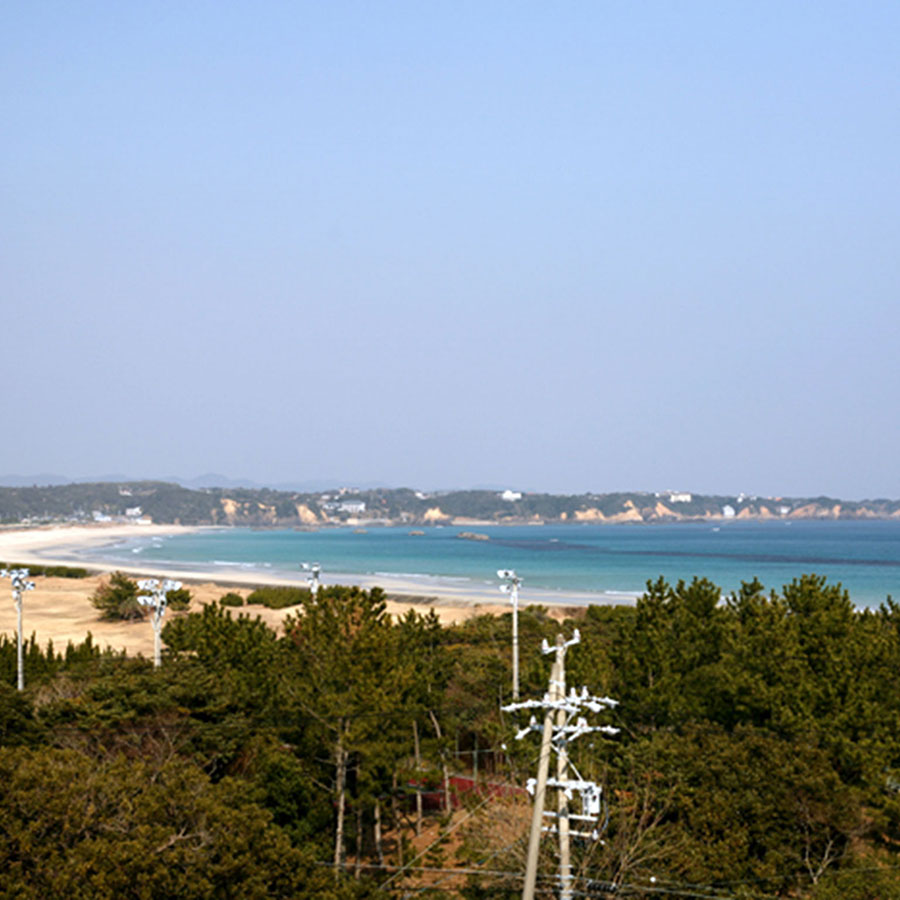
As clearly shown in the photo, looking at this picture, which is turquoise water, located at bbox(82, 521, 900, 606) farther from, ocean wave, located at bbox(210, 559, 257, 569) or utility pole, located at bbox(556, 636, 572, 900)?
utility pole, located at bbox(556, 636, 572, 900)

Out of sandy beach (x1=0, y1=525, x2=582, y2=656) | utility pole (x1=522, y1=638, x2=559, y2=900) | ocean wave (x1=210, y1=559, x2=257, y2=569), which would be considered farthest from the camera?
ocean wave (x1=210, y1=559, x2=257, y2=569)

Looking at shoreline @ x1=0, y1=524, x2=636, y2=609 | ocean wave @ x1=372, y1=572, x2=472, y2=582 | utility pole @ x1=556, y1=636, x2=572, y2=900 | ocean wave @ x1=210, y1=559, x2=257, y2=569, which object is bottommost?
ocean wave @ x1=210, y1=559, x2=257, y2=569

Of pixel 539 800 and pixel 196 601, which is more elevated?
pixel 539 800

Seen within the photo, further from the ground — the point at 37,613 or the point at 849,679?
the point at 849,679

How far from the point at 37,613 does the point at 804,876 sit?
69.3 m

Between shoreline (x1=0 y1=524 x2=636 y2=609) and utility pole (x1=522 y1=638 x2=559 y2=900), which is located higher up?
utility pole (x1=522 y1=638 x2=559 y2=900)

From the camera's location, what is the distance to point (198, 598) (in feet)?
280

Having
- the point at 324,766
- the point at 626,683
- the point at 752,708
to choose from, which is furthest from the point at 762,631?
the point at 324,766

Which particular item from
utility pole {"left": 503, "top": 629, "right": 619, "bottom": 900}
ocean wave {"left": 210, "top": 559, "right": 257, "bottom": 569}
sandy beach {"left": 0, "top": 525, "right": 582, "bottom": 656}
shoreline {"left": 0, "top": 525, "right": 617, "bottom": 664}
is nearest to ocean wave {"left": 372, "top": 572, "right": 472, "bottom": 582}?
shoreline {"left": 0, "top": 525, "right": 617, "bottom": 664}

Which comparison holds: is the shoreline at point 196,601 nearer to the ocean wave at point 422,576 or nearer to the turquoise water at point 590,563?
the ocean wave at point 422,576

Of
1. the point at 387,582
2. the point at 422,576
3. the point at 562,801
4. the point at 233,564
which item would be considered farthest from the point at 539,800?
the point at 233,564

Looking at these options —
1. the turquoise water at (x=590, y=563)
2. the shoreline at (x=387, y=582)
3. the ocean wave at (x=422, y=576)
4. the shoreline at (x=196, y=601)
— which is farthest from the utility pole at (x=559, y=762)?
the ocean wave at (x=422, y=576)

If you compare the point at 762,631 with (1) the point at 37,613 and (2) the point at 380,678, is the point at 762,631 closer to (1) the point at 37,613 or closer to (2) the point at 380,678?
(2) the point at 380,678

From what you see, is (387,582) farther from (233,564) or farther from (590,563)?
(590,563)
